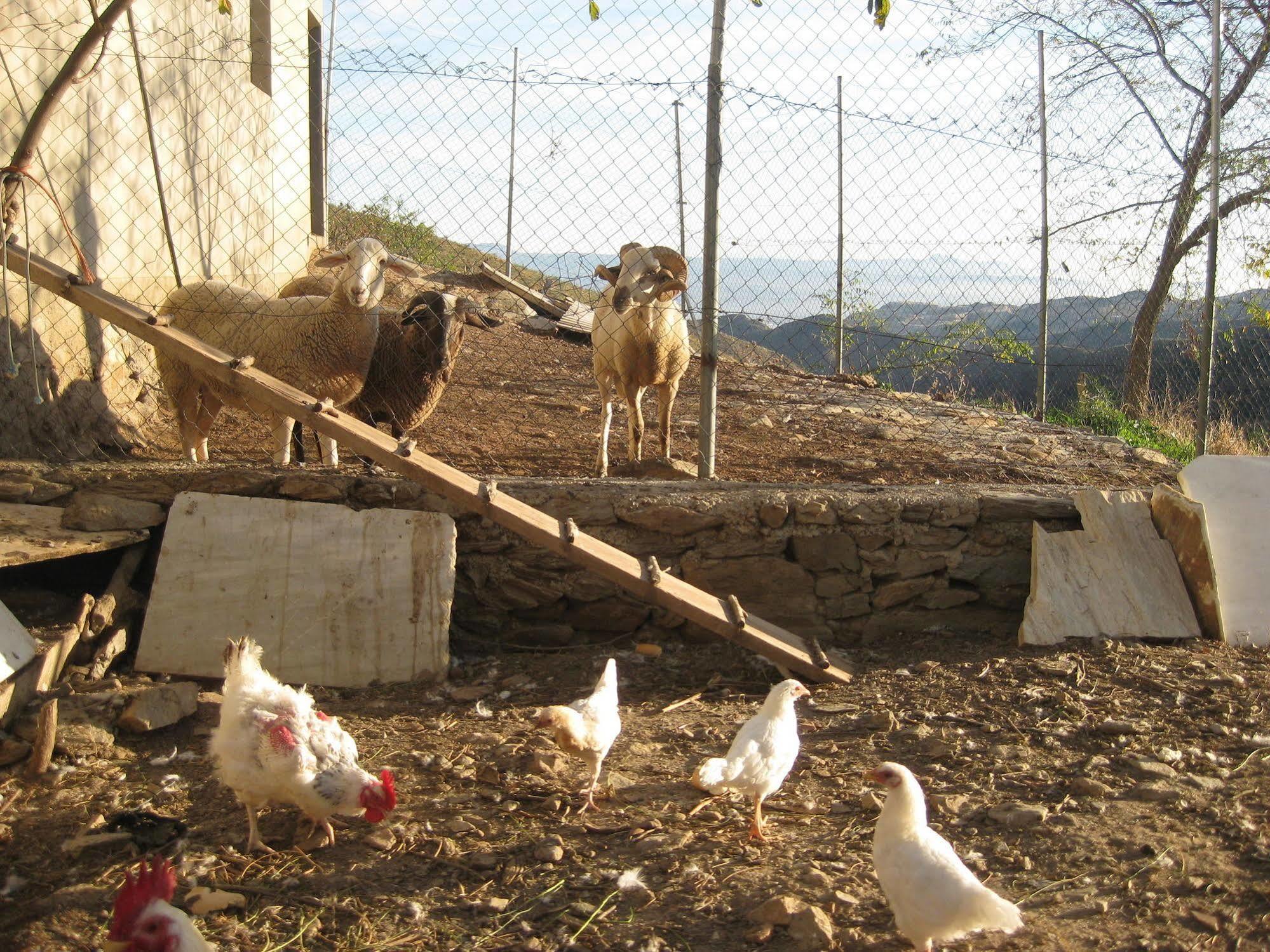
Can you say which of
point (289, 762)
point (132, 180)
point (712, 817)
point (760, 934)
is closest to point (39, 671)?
point (289, 762)

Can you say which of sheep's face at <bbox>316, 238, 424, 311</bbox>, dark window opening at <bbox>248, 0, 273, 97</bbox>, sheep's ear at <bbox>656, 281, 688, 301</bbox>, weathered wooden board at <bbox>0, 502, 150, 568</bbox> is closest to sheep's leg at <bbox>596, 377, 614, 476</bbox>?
sheep's ear at <bbox>656, 281, 688, 301</bbox>

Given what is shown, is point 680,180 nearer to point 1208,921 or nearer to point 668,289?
point 668,289

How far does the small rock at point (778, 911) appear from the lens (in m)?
2.56

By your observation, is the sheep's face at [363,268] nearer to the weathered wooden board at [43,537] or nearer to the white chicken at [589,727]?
the weathered wooden board at [43,537]

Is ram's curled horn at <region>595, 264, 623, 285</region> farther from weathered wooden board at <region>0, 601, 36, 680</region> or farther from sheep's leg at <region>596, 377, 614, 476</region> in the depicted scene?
weathered wooden board at <region>0, 601, 36, 680</region>

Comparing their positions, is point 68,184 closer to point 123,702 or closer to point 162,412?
point 162,412

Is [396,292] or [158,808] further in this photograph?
[396,292]

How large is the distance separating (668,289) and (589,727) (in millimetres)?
3831

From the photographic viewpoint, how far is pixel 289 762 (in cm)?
291

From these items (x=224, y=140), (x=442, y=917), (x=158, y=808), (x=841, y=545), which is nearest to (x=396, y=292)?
(x=224, y=140)

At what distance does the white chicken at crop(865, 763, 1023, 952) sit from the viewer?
2.33m

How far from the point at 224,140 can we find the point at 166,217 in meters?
1.82

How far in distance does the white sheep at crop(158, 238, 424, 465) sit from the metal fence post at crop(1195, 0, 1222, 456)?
14.8ft

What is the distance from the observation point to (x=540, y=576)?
184 inches
